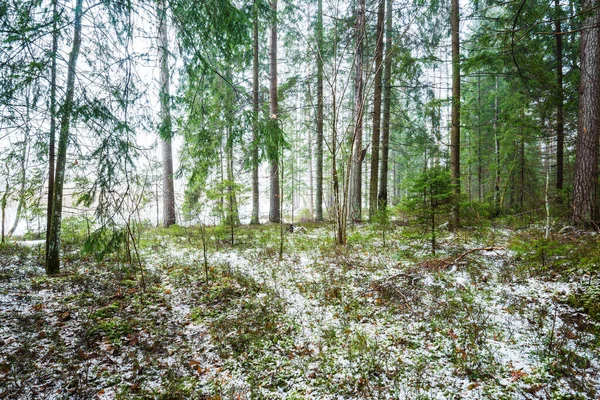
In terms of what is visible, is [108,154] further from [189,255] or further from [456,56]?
[456,56]

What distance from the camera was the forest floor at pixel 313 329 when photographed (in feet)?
9.10

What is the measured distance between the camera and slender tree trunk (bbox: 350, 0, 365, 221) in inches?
267

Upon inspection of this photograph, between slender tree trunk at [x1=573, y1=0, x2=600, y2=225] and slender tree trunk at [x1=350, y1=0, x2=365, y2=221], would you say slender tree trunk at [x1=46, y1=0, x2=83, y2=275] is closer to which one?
slender tree trunk at [x1=350, y1=0, x2=365, y2=221]

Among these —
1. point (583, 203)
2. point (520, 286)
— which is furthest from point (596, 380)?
point (583, 203)

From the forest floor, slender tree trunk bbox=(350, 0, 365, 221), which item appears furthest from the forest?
slender tree trunk bbox=(350, 0, 365, 221)

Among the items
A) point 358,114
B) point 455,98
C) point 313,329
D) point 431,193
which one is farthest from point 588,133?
point 313,329

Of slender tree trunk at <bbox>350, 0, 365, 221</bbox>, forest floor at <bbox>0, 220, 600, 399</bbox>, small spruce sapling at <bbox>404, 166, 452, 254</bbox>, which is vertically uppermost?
slender tree trunk at <bbox>350, 0, 365, 221</bbox>

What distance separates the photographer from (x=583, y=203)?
706 centimetres

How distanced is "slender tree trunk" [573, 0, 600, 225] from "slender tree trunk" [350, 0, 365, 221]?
567cm

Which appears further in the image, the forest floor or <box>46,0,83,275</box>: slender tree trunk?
<box>46,0,83,275</box>: slender tree trunk

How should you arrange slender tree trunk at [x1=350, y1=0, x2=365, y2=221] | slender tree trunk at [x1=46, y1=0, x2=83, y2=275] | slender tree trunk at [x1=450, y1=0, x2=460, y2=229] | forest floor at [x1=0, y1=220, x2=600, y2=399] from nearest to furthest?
forest floor at [x1=0, y1=220, x2=600, y2=399]
slender tree trunk at [x1=46, y1=0, x2=83, y2=275]
slender tree trunk at [x1=350, y1=0, x2=365, y2=221]
slender tree trunk at [x1=450, y1=0, x2=460, y2=229]

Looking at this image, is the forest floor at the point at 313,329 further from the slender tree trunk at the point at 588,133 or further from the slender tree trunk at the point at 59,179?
the slender tree trunk at the point at 588,133

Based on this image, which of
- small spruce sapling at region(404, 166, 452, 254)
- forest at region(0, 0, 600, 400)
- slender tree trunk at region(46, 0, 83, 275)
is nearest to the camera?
forest at region(0, 0, 600, 400)

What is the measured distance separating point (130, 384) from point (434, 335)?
3644mm
